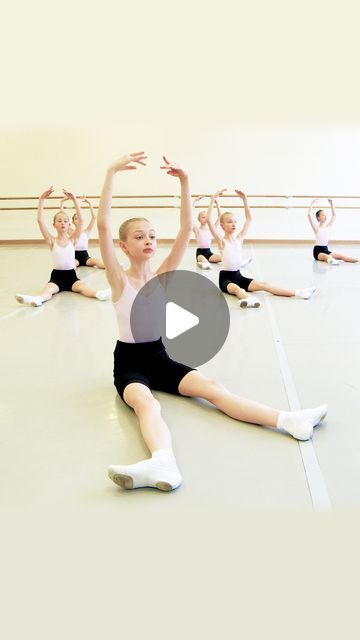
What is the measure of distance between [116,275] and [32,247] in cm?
662

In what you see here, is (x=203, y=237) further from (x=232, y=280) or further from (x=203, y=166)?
(x=203, y=166)

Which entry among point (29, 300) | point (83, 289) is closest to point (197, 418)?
point (29, 300)

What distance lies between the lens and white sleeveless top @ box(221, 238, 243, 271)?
4.31m

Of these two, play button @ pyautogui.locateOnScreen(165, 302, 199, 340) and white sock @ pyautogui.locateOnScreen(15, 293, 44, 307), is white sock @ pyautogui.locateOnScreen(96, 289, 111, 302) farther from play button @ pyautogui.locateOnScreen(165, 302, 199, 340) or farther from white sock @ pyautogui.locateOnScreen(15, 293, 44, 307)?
play button @ pyautogui.locateOnScreen(165, 302, 199, 340)

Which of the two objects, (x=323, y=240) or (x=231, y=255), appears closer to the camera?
(x=231, y=255)

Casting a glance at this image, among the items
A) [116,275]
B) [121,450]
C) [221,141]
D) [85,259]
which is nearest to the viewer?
[121,450]

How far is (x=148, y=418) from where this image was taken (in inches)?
66.3

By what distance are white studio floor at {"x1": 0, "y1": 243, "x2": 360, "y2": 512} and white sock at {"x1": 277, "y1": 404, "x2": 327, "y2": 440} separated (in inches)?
1.3

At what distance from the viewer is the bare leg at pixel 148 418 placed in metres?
1.58

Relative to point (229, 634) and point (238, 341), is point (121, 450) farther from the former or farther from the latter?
point (238, 341)

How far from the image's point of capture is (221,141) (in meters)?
8.88

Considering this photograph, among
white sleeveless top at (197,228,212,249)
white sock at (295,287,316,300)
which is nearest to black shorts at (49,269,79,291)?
white sock at (295,287,316,300)

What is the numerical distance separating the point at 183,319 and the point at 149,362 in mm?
932

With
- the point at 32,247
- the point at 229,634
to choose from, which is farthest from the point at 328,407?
the point at 32,247
